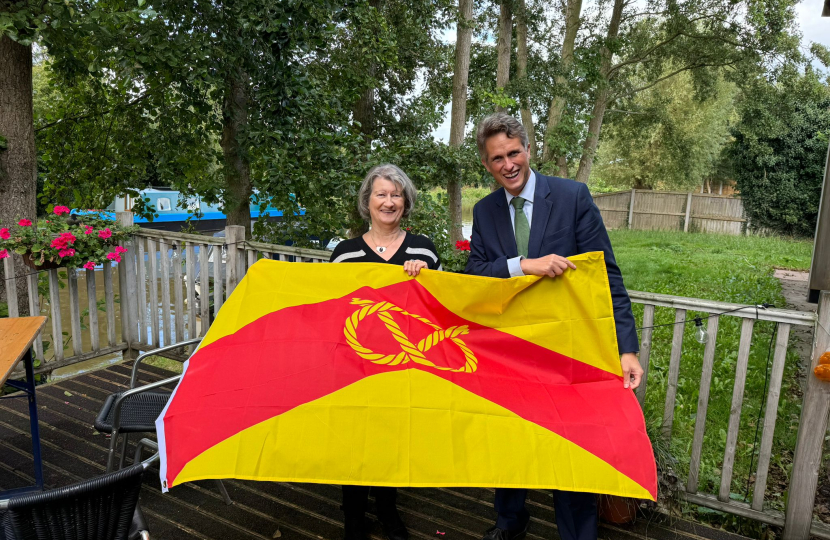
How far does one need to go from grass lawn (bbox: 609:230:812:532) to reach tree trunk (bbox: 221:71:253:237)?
4.94m

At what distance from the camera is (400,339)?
2.49 meters

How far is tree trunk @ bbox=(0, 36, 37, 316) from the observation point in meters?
4.58

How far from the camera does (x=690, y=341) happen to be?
6.91 metres

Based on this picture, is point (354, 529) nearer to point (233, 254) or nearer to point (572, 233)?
point (572, 233)

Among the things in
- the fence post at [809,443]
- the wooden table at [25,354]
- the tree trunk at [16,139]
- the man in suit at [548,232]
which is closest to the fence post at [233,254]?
the wooden table at [25,354]

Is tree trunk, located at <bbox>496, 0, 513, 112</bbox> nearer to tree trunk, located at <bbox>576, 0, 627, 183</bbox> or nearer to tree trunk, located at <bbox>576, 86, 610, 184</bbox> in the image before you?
tree trunk, located at <bbox>576, 0, 627, 183</bbox>

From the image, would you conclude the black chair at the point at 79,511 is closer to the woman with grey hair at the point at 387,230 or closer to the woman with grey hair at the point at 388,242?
the woman with grey hair at the point at 388,242

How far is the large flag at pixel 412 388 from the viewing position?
1960 mm

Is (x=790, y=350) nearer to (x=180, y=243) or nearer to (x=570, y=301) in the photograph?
(x=570, y=301)

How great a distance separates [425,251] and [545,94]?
39.2 ft

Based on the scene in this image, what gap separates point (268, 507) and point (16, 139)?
3.88 m

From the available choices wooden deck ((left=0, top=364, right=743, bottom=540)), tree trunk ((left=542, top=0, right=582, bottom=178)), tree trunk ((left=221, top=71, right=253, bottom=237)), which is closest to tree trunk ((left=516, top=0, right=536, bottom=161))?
tree trunk ((left=542, top=0, right=582, bottom=178))

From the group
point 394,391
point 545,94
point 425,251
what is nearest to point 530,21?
point 545,94

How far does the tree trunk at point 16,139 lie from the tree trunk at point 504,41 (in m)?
9.18
